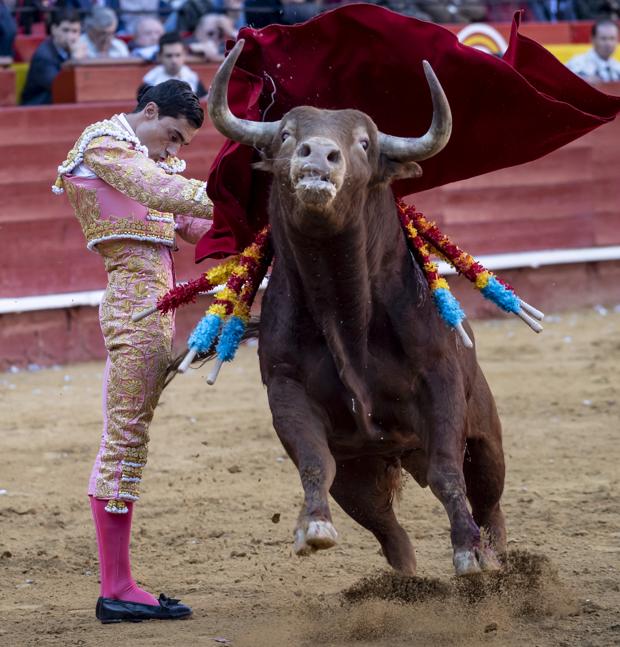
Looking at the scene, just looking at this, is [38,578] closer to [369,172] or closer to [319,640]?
[319,640]

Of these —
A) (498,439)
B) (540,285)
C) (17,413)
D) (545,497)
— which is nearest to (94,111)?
(17,413)

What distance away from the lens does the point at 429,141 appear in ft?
11.5

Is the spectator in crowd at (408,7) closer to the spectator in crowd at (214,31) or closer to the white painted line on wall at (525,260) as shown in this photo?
the spectator in crowd at (214,31)

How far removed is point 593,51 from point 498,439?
663cm

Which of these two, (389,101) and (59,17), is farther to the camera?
(59,17)

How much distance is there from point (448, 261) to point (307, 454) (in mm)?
843

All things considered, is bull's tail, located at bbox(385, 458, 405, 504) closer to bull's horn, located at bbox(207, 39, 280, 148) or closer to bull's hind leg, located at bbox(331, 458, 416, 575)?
bull's hind leg, located at bbox(331, 458, 416, 575)

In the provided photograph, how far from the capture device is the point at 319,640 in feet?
12.3

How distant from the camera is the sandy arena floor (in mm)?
3889

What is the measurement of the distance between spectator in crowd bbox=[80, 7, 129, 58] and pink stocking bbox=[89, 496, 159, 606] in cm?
539

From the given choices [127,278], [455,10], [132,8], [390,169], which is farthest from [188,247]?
[390,169]

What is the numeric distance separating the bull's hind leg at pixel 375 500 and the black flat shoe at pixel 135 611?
62 cm

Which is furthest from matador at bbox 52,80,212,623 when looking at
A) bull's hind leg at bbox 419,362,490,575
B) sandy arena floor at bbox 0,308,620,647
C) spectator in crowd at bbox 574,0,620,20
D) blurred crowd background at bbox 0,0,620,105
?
spectator in crowd at bbox 574,0,620,20

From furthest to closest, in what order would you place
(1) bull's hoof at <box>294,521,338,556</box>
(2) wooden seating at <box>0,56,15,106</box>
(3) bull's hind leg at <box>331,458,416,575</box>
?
(2) wooden seating at <box>0,56,15,106</box>, (3) bull's hind leg at <box>331,458,416,575</box>, (1) bull's hoof at <box>294,521,338,556</box>
